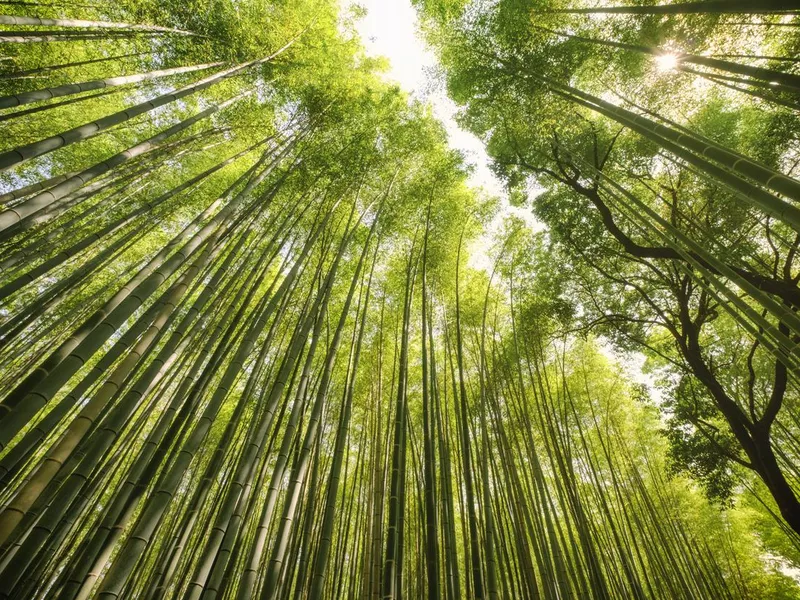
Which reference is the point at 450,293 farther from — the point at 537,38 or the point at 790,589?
the point at 790,589

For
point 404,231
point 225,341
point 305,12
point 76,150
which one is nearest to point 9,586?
point 225,341

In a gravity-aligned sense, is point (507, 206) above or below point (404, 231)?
above

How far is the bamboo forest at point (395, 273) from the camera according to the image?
2305 millimetres

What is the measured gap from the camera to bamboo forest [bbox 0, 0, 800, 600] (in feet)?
7.56

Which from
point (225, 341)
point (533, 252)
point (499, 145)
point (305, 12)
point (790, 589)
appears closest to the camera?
point (225, 341)

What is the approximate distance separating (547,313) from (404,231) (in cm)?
254

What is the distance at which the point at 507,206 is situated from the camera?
6.43 m

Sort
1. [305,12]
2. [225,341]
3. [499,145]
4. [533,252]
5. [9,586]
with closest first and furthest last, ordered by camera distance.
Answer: [9,586] → [225,341] → [305,12] → [499,145] → [533,252]

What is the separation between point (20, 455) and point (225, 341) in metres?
1.40

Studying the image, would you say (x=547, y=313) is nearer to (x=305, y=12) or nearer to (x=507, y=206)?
(x=507, y=206)

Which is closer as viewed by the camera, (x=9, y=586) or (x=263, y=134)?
(x=9, y=586)

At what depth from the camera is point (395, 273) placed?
6117mm

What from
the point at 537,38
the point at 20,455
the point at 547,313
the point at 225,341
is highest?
the point at 537,38

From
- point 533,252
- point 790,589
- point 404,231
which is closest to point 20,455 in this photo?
point 404,231
